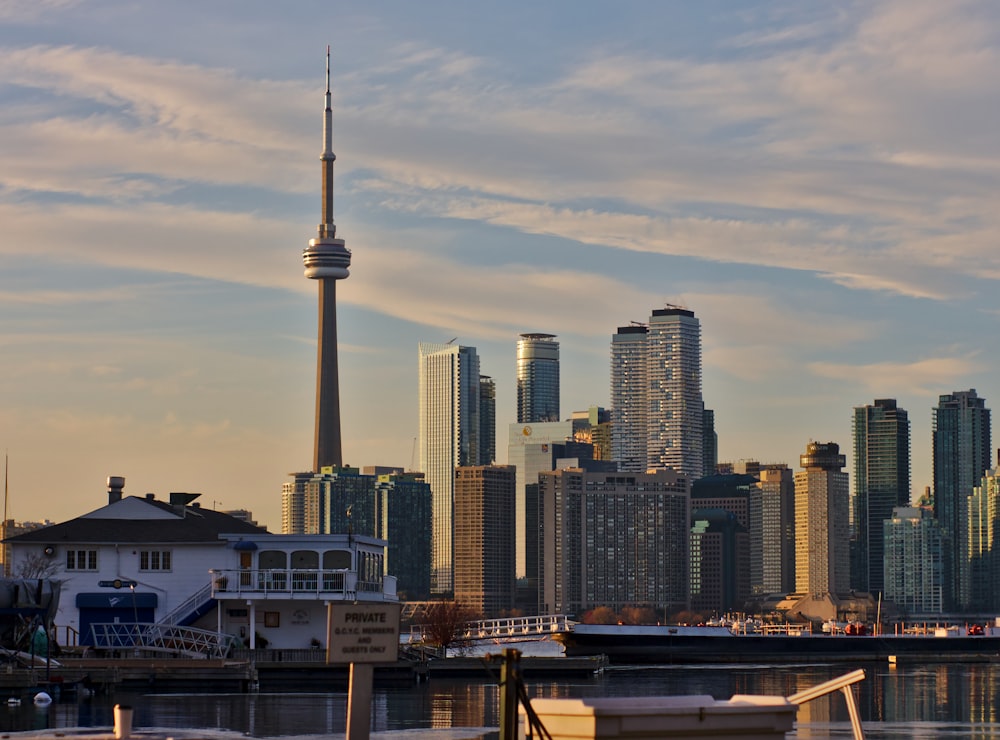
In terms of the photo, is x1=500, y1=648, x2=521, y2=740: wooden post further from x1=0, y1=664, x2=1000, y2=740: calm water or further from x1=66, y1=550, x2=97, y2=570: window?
x1=66, y1=550, x2=97, y2=570: window

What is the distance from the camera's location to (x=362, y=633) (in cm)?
2467

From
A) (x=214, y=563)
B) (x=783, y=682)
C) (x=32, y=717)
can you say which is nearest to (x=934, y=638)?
(x=783, y=682)

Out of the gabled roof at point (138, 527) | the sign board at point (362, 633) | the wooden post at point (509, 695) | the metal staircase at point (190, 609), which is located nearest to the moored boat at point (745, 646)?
the gabled roof at point (138, 527)

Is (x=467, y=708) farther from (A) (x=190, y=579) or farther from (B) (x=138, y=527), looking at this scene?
(B) (x=138, y=527)

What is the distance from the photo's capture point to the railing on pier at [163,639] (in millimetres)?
82000

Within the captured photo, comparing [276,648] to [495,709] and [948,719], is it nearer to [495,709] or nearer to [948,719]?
[495,709]

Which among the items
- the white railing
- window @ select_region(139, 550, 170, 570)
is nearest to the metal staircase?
the white railing

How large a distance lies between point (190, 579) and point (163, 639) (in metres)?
3.52

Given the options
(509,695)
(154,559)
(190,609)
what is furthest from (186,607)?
(509,695)

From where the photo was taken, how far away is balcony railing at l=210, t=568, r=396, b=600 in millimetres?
→ 82375

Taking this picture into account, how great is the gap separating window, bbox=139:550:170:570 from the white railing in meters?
2.22

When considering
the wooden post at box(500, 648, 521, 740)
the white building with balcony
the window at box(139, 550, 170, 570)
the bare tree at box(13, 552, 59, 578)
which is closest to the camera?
the wooden post at box(500, 648, 521, 740)

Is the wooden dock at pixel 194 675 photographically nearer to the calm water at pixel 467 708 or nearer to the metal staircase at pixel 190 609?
the calm water at pixel 467 708

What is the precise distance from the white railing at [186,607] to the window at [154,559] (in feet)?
7.27
